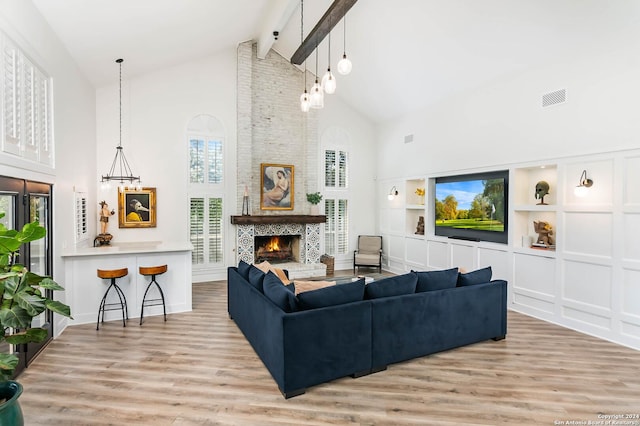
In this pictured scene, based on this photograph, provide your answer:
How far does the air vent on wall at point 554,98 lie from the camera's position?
4652 millimetres

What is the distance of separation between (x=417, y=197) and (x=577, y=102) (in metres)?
3.71

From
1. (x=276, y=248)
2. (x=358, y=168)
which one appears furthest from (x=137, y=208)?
(x=358, y=168)

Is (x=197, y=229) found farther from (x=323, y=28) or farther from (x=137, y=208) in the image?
(x=323, y=28)

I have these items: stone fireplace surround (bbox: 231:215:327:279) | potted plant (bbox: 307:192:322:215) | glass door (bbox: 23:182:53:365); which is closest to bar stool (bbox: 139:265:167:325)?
glass door (bbox: 23:182:53:365)

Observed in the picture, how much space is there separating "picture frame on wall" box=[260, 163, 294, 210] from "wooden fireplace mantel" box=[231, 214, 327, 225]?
0.33 meters

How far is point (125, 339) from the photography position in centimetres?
421

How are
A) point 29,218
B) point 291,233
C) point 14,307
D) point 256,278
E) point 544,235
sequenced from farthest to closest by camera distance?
point 291,233 → point 544,235 → point 256,278 → point 29,218 → point 14,307

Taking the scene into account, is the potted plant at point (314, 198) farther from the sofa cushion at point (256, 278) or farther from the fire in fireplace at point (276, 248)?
the sofa cushion at point (256, 278)

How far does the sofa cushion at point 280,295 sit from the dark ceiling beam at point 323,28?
4141 millimetres

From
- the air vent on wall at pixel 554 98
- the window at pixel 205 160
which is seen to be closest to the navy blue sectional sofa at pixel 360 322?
the air vent on wall at pixel 554 98

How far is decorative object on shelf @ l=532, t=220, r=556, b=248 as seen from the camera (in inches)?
202

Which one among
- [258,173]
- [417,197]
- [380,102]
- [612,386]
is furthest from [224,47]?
[612,386]

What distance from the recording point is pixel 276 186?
25.9 feet

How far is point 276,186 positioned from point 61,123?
4.18 metres
